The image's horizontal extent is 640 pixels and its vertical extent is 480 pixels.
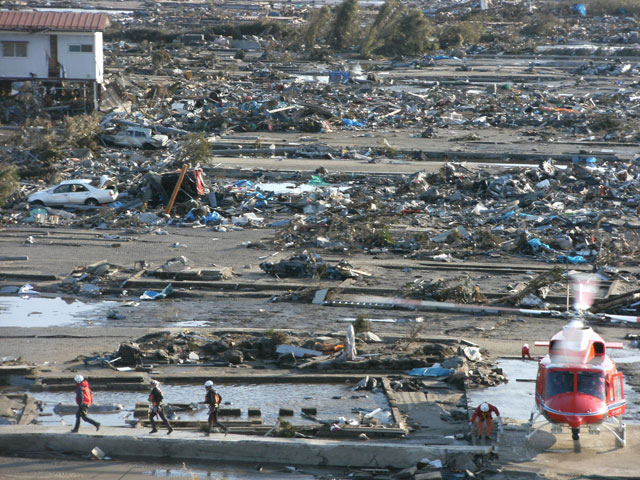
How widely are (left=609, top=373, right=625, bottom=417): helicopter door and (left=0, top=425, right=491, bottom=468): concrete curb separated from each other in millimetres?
1677

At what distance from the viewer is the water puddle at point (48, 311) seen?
57.2 feet

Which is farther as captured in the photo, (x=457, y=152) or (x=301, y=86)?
(x=301, y=86)

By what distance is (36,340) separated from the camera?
16297 millimetres

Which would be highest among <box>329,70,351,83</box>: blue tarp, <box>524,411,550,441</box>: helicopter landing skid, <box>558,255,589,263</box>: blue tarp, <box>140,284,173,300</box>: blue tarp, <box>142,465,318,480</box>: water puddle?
<box>329,70,351,83</box>: blue tarp

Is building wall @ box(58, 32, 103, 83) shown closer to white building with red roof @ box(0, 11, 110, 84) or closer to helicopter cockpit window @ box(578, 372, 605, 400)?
white building with red roof @ box(0, 11, 110, 84)

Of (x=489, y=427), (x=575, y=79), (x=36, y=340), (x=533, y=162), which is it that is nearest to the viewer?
(x=489, y=427)

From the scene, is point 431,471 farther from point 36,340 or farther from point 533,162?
point 533,162

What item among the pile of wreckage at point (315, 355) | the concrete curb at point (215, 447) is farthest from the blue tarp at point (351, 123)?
the concrete curb at point (215, 447)

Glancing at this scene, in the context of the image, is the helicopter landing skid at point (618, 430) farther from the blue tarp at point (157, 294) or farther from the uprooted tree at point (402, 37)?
the uprooted tree at point (402, 37)

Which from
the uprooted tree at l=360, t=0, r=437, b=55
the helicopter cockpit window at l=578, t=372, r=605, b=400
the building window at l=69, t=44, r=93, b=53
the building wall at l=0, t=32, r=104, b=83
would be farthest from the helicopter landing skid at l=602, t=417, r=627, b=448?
the uprooted tree at l=360, t=0, r=437, b=55

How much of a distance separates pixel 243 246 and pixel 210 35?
5849 centimetres

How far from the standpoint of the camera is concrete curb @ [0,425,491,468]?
11492 millimetres

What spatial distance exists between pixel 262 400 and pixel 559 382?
4.78 metres

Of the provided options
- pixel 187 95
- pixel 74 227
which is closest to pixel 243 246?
pixel 74 227
